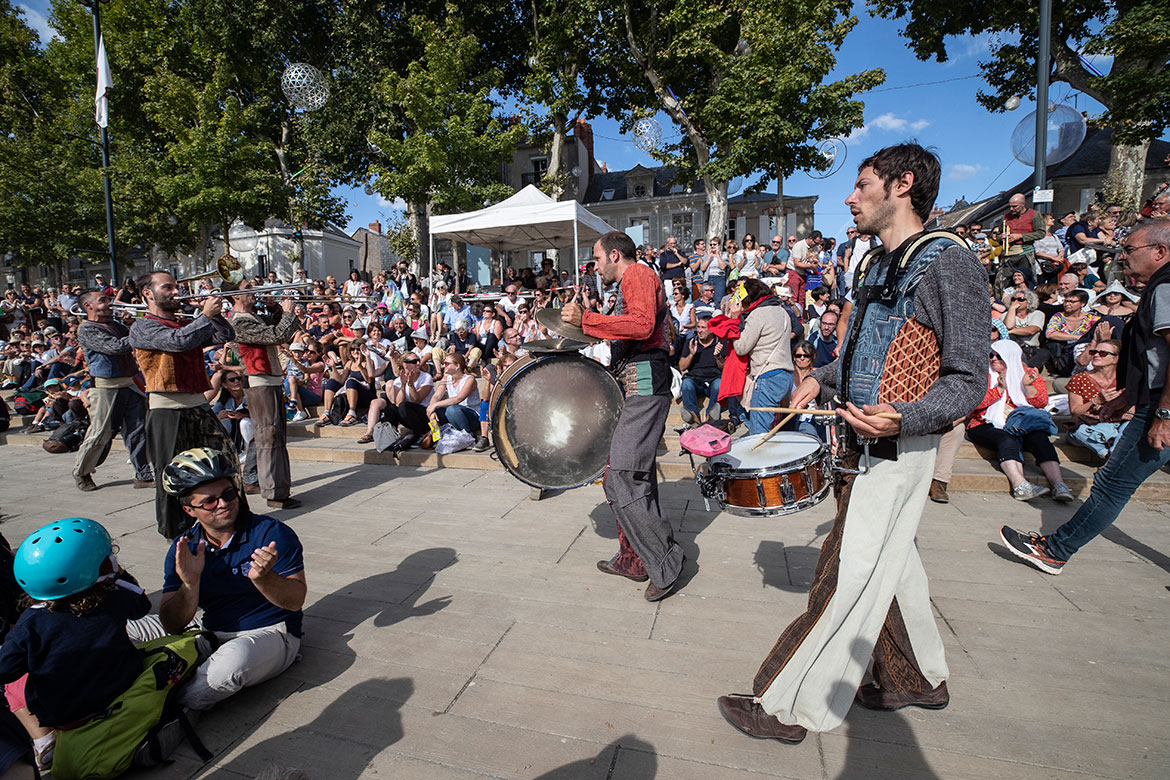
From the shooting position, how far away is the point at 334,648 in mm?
3012

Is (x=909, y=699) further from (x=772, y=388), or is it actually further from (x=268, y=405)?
(x=268, y=405)

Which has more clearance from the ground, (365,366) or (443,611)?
(365,366)

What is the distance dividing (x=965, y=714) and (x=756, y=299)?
4114mm

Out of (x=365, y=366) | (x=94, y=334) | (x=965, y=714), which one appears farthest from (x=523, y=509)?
(x=365, y=366)

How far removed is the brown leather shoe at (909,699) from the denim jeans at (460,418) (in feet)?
18.3

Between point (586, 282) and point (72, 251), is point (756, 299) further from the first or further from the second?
point (72, 251)

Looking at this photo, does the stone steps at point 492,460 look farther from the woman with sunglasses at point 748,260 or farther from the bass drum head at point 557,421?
the woman with sunglasses at point 748,260

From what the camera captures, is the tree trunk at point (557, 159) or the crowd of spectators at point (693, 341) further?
the tree trunk at point (557, 159)

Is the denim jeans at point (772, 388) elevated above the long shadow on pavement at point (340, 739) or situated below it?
above

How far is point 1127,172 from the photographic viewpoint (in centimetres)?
1700

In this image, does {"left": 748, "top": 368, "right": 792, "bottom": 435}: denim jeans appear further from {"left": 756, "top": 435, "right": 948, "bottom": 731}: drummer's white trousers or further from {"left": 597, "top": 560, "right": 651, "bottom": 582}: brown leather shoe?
{"left": 756, "top": 435, "right": 948, "bottom": 731}: drummer's white trousers

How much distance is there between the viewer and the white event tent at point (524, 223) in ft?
40.4

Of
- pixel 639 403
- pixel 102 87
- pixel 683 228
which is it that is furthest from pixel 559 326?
pixel 683 228

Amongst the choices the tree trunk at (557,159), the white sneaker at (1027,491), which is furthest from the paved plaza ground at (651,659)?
the tree trunk at (557,159)
